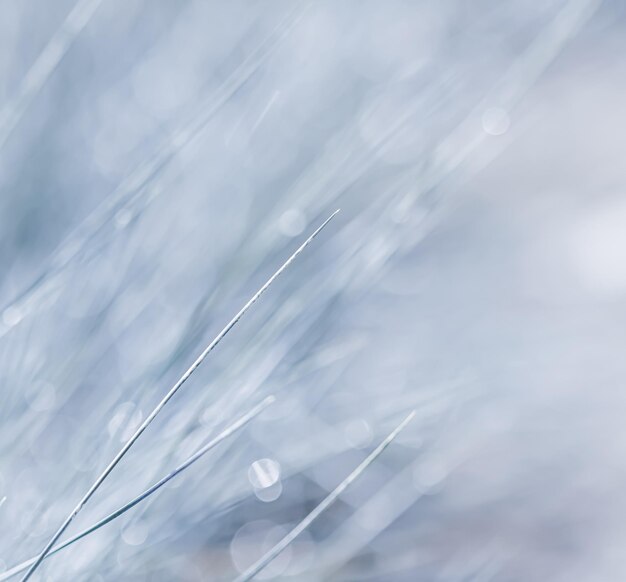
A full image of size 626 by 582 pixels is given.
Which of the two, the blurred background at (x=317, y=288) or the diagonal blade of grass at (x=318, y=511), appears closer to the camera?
the diagonal blade of grass at (x=318, y=511)

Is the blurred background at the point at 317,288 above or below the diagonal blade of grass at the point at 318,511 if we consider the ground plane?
above

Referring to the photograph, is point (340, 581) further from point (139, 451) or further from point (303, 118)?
point (303, 118)

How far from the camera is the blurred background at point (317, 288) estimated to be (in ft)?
1.12

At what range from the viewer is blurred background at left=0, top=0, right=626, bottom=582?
0.34 m

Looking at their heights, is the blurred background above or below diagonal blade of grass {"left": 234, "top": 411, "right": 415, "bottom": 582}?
above

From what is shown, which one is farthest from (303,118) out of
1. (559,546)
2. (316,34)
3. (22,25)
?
(559,546)

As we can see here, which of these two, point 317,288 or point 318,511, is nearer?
point 318,511

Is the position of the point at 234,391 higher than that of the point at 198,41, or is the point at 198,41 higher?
the point at 198,41

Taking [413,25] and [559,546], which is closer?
[559,546]

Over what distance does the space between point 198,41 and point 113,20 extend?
2.8 inches

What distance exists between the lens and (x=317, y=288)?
36cm

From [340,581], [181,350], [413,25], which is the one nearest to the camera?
[181,350]

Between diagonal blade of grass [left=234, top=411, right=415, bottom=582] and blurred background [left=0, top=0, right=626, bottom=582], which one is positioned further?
blurred background [left=0, top=0, right=626, bottom=582]

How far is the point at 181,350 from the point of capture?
1.05 feet
